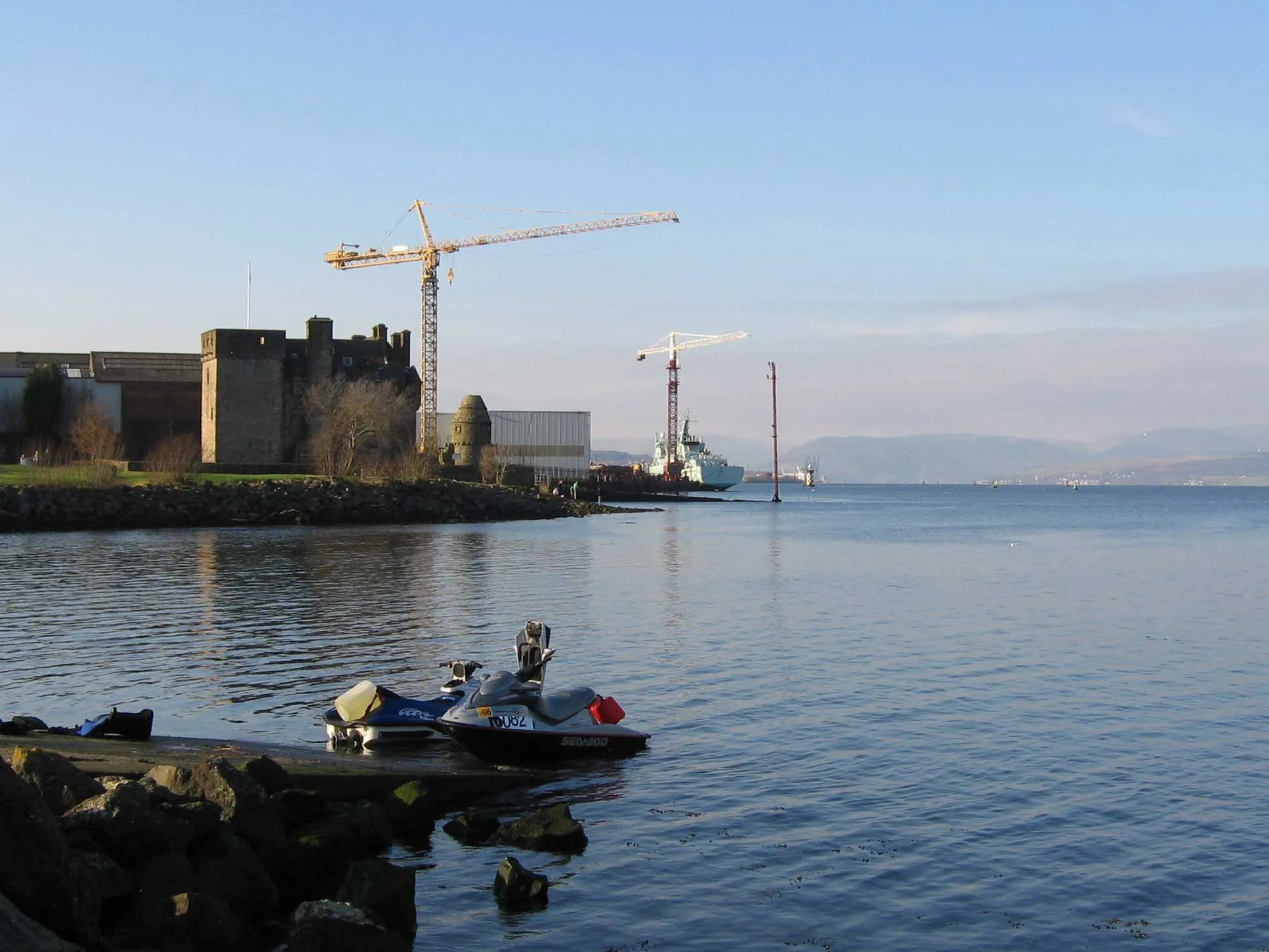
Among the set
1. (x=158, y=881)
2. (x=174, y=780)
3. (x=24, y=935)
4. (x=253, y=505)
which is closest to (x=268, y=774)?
(x=174, y=780)

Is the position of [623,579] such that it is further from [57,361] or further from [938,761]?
[57,361]

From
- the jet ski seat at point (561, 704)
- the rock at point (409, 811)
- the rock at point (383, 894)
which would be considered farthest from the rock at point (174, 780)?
the jet ski seat at point (561, 704)

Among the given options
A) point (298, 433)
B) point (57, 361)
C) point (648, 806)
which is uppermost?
point (57, 361)

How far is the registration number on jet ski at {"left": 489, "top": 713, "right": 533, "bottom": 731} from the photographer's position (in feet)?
56.4

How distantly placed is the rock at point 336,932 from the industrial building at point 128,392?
94620mm

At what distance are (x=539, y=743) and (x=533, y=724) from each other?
0.28m

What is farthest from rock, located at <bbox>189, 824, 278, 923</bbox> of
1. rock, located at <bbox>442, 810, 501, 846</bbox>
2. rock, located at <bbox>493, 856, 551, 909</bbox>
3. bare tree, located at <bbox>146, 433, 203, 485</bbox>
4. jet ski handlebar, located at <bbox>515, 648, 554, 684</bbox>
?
bare tree, located at <bbox>146, 433, 203, 485</bbox>

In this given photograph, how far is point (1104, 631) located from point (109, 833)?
26181 millimetres

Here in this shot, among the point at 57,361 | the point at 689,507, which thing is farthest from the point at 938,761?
the point at 57,361

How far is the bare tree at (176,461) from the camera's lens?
270ft

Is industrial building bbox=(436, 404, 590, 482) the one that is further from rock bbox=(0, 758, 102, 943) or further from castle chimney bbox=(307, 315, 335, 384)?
rock bbox=(0, 758, 102, 943)

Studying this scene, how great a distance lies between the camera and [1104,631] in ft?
105

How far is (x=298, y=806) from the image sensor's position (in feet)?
43.9

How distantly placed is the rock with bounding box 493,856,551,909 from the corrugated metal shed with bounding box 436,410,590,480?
453 feet
